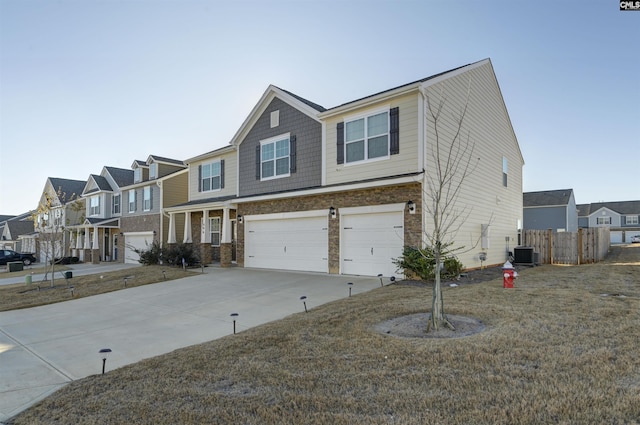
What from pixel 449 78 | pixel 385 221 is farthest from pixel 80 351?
pixel 449 78

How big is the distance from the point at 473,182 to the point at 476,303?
8.56 m

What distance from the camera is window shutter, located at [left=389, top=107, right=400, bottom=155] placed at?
12.3m

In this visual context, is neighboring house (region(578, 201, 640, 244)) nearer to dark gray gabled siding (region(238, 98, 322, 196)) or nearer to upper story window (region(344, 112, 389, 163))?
upper story window (region(344, 112, 389, 163))

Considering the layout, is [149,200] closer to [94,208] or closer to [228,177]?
[228,177]

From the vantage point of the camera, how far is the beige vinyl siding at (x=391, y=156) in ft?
39.2

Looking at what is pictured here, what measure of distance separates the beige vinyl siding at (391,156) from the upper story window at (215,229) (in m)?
9.40

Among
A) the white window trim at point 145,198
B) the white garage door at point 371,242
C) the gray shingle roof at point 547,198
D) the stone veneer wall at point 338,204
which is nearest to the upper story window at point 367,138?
the stone veneer wall at point 338,204

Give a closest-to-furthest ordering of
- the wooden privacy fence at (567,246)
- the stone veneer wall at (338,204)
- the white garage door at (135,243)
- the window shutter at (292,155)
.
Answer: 1. the stone veneer wall at (338,204)
2. the window shutter at (292,155)
3. the wooden privacy fence at (567,246)
4. the white garage door at (135,243)

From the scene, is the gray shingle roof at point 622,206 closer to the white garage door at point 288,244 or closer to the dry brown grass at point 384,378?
A: the white garage door at point 288,244

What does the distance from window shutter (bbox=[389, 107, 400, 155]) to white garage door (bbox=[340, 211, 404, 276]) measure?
2.17 meters

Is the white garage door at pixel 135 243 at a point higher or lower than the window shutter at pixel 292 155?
lower

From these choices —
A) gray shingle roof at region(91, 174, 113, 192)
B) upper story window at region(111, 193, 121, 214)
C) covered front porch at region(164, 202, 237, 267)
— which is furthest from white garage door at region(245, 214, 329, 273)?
gray shingle roof at region(91, 174, 113, 192)

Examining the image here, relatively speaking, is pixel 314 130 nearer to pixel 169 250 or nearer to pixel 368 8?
pixel 368 8

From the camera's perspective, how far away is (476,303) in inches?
297
